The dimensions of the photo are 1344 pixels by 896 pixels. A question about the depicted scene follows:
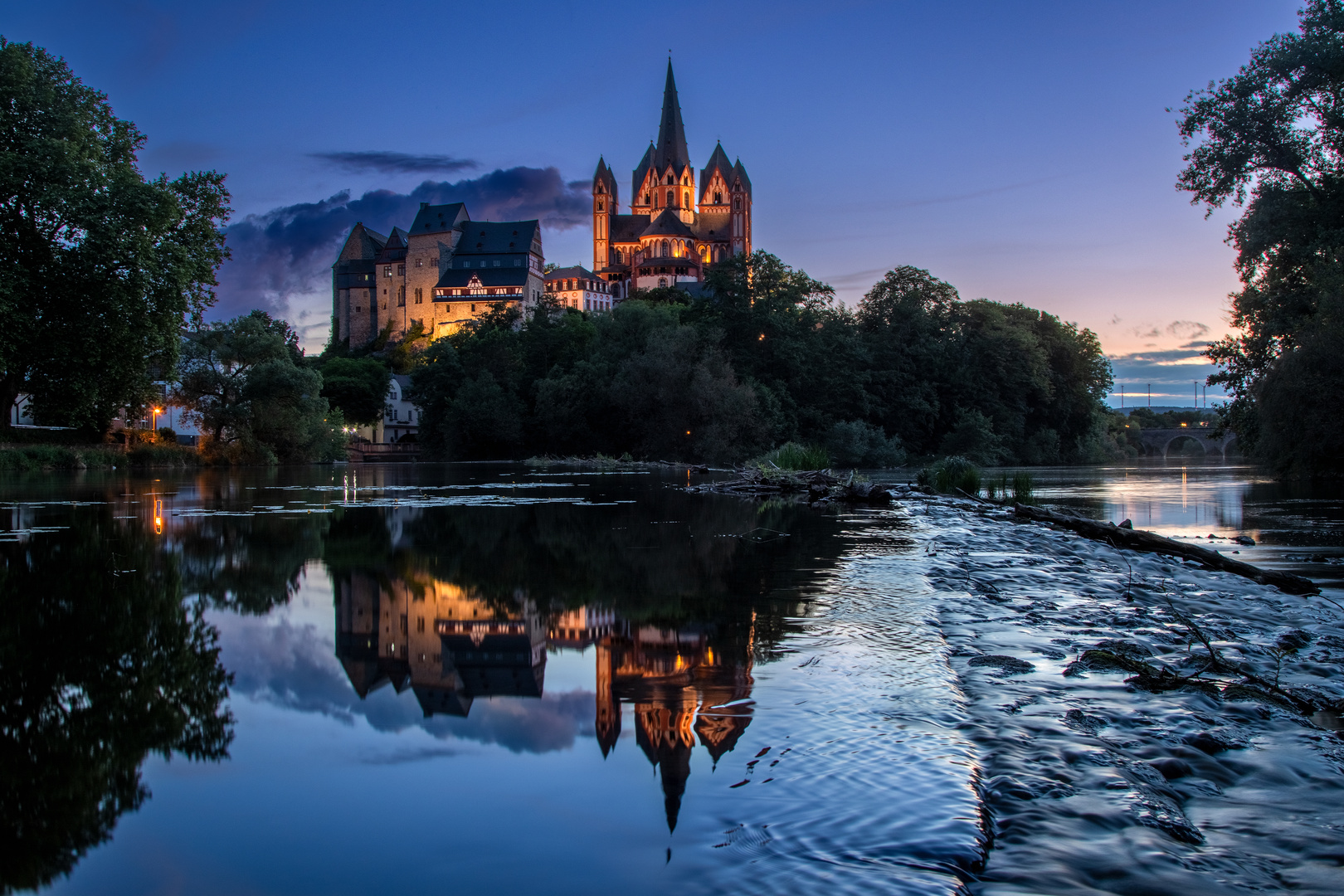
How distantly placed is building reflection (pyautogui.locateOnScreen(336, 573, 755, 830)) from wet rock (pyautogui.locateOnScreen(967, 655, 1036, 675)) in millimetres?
1428

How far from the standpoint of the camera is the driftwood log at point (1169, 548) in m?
9.12

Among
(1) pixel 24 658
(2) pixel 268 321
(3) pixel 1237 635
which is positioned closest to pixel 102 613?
(1) pixel 24 658

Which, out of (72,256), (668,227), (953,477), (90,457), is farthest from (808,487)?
(668,227)

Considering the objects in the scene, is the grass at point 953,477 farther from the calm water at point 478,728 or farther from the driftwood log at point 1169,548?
the calm water at point 478,728

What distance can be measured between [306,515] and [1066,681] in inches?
593

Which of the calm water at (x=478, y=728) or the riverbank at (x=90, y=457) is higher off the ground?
the riverbank at (x=90, y=457)

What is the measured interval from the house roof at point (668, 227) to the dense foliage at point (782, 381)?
8641cm

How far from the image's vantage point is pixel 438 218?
509ft

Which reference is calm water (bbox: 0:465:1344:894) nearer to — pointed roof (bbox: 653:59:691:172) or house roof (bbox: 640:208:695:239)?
house roof (bbox: 640:208:695:239)

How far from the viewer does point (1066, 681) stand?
17.7 ft

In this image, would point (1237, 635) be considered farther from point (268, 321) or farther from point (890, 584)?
point (268, 321)

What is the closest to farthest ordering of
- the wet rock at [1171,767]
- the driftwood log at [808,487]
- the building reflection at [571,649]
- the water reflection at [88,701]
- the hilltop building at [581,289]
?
the water reflection at [88,701] → the wet rock at [1171,767] → the building reflection at [571,649] → the driftwood log at [808,487] → the hilltop building at [581,289]

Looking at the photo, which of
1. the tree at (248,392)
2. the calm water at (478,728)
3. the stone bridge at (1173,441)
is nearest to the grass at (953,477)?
the calm water at (478,728)

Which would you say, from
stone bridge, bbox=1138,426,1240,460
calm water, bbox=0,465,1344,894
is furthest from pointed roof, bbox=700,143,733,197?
calm water, bbox=0,465,1344,894
